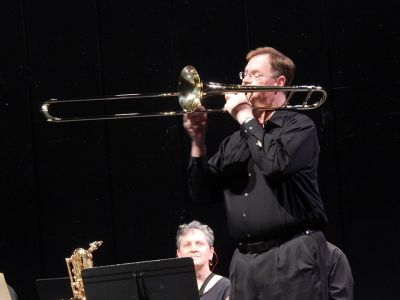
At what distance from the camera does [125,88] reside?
15.3 feet

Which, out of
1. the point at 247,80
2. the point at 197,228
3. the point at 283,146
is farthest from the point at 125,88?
the point at 283,146

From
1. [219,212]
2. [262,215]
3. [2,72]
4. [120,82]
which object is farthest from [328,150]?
[2,72]

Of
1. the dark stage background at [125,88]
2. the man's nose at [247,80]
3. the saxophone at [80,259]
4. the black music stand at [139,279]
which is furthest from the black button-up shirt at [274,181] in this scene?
the dark stage background at [125,88]

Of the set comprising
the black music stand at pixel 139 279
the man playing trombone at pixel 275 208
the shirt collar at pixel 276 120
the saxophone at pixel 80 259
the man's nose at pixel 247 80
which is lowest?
the saxophone at pixel 80 259

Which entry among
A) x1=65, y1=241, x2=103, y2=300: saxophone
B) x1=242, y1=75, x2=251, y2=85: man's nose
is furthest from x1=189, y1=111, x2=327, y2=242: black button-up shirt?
x1=65, y1=241, x2=103, y2=300: saxophone

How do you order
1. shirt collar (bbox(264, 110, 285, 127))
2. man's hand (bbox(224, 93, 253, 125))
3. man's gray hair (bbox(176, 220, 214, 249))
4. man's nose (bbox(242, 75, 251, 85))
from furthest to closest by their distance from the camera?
man's gray hair (bbox(176, 220, 214, 249)) < man's nose (bbox(242, 75, 251, 85)) < shirt collar (bbox(264, 110, 285, 127)) < man's hand (bbox(224, 93, 253, 125))

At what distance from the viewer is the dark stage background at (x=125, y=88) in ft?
14.8

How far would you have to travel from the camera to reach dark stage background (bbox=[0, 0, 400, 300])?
4.52 m

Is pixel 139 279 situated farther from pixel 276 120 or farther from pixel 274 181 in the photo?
pixel 276 120

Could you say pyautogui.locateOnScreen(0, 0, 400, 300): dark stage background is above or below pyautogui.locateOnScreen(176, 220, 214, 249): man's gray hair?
above

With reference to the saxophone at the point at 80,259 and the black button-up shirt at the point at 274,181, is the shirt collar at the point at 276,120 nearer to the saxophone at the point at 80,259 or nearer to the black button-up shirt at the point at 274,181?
the black button-up shirt at the point at 274,181

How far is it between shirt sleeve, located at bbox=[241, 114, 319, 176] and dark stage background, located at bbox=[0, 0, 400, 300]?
159 centimetres

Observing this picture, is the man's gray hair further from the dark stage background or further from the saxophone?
the saxophone

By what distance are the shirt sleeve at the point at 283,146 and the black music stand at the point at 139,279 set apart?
2.19 feet
